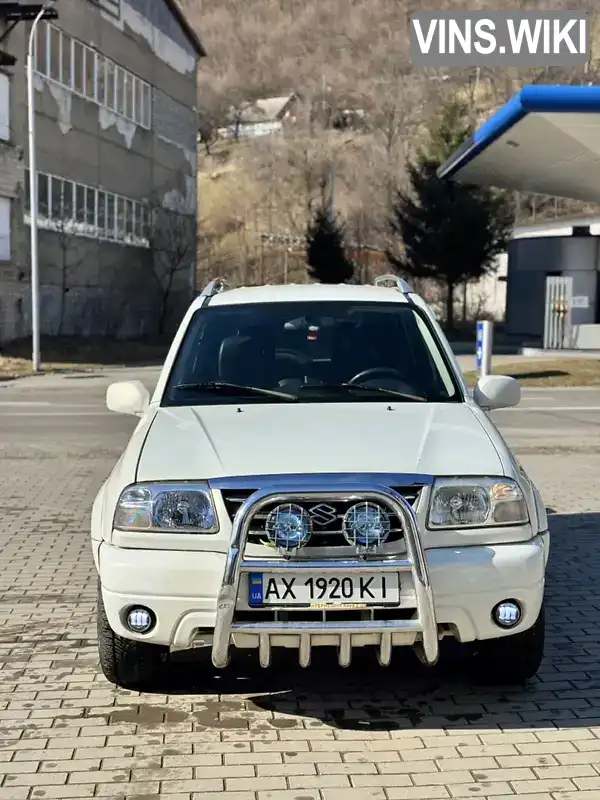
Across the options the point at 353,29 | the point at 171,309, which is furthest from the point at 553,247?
the point at 353,29

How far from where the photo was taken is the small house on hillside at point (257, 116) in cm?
11575

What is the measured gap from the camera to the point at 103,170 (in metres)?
40.5

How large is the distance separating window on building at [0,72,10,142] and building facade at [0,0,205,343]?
0.03 meters

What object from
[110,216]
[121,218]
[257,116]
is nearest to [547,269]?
[121,218]

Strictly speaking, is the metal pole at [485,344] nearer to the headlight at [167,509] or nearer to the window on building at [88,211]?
the window on building at [88,211]

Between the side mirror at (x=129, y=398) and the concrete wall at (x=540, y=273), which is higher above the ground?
the concrete wall at (x=540, y=273)

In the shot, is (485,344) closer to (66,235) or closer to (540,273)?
(66,235)

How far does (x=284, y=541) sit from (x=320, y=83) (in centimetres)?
11588

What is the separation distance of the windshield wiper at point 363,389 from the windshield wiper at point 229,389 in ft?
0.54

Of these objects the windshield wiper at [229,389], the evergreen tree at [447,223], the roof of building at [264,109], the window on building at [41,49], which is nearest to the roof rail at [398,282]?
the windshield wiper at [229,389]

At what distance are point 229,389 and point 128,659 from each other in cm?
145

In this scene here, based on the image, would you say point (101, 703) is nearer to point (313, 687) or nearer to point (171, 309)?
point (313, 687)

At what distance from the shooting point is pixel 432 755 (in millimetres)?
3979

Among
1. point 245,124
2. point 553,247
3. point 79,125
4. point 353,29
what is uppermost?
point 353,29
